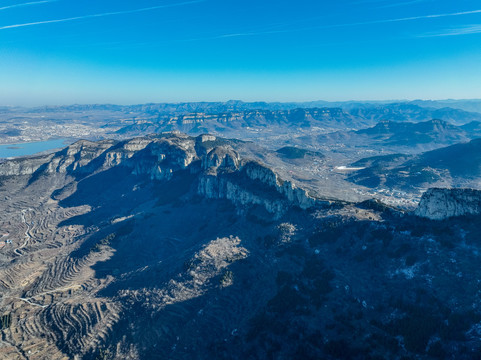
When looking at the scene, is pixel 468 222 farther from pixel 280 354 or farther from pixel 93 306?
pixel 93 306

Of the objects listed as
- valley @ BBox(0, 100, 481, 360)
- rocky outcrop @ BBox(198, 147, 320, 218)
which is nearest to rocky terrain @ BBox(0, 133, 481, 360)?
valley @ BBox(0, 100, 481, 360)

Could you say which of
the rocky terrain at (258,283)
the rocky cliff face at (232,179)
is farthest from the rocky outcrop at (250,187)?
the rocky terrain at (258,283)

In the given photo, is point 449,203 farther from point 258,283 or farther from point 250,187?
point 250,187

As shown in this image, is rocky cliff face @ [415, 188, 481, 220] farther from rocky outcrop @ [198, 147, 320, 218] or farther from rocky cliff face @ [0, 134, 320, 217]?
rocky outcrop @ [198, 147, 320, 218]

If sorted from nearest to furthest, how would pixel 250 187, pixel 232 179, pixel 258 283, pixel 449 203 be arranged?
1. pixel 449 203
2. pixel 258 283
3. pixel 250 187
4. pixel 232 179

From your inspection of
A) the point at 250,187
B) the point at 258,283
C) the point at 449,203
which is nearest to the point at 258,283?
the point at 258,283

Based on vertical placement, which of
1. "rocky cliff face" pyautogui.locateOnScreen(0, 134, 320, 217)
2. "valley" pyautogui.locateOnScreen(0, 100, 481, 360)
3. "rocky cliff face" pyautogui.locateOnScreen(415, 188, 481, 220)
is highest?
"rocky cliff face" pyautogui.locateOnScreen(415, 188, 481, 220)
